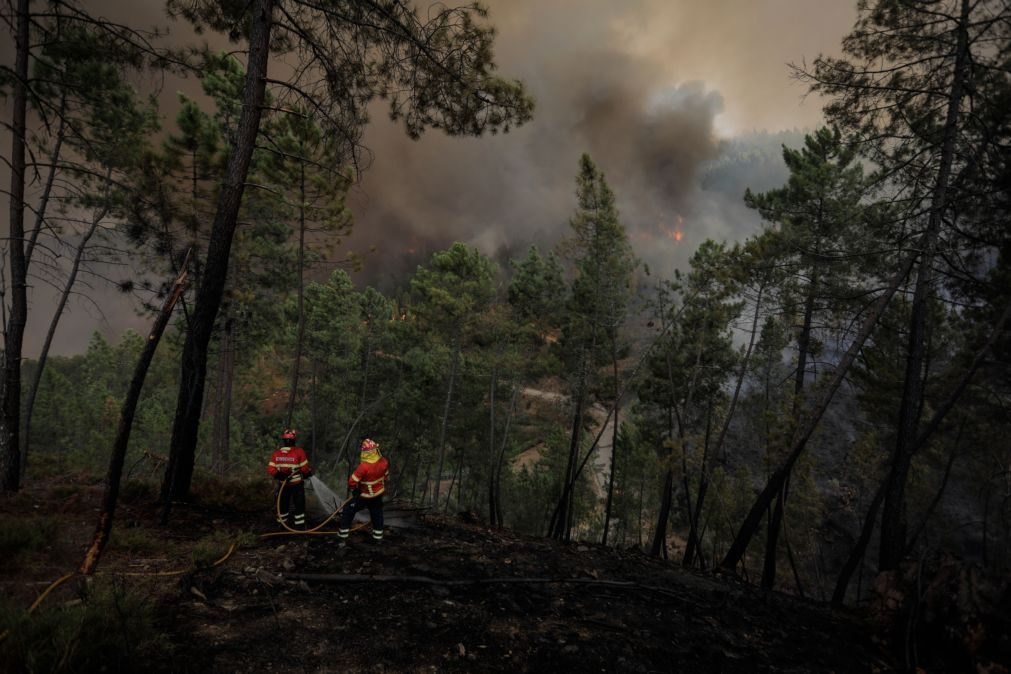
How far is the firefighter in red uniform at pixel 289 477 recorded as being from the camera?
6820 mm

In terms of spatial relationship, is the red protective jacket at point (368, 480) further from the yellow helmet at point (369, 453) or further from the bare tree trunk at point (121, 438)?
the bare tree trunk at point (121, 438)

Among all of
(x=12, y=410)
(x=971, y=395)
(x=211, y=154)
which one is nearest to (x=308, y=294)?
(x=211, y=154)

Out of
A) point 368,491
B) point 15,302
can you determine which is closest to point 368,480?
point 368,491

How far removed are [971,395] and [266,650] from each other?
17871 millimetres

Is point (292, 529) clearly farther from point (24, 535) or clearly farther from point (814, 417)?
point (814, 417)

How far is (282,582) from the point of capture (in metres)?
4.68

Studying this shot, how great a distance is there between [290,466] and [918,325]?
461 inches

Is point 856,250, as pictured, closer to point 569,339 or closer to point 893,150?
point 893,150

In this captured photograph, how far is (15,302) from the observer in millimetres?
6523

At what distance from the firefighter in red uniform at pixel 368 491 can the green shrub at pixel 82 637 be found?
3399 mm

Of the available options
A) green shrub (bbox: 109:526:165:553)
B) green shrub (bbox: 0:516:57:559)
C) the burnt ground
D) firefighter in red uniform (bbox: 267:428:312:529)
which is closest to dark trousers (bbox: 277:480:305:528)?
firefighter in red uniform (bbox: 267:428:312:529)

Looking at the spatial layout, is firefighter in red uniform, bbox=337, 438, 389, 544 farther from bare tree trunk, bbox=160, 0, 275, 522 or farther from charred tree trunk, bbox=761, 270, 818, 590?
charred tree trunk, bbox=761, 270, 818, 590

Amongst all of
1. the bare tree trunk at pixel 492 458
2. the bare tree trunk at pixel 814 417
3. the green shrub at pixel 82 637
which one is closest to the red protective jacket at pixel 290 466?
the green shrub at pixel 82 637

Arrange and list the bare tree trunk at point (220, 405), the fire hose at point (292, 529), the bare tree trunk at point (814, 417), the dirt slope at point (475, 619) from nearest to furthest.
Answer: the dirt slope at point (475, 619)
the fire hose at point (292, 529)
the bare tree trunk at point (814, 417)
the bare tree trunk at point (220, 405)
